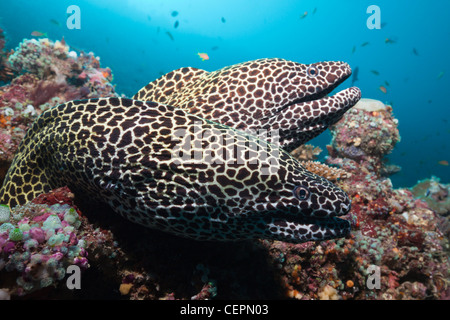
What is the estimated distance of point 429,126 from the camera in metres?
120

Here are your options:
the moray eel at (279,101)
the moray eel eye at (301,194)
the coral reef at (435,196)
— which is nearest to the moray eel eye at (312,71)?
the moray eel at (279,101)

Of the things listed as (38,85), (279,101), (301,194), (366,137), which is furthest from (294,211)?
(366,137)

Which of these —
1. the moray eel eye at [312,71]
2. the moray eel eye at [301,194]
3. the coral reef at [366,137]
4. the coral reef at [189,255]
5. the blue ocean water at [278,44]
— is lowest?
the coral reef at [189,255]

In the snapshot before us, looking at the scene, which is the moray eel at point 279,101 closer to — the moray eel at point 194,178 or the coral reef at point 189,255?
the moray eel at point 194,178

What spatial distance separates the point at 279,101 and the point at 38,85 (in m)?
6.86

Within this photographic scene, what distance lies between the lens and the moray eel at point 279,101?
4105mm

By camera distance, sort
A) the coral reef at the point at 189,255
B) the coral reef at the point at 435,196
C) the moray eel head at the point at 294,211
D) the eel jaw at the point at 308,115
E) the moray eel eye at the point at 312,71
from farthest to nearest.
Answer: the coral reef at the point at 435,196 → the moray eel eye at the point at 312,71 → the eel jaw at the point at 308,115 → the moray eel head at the point at 294,211 → the coral reef at the point at 189,255

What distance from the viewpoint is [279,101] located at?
4148 millimetres

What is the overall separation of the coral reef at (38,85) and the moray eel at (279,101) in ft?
12.4

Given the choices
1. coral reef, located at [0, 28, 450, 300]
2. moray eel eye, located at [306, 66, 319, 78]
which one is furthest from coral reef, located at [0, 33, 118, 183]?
moray eel eye, located at [306, 66, 319, 78]

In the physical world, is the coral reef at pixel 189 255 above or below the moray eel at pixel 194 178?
below

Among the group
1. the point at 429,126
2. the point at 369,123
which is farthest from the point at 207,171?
the point at 429,126

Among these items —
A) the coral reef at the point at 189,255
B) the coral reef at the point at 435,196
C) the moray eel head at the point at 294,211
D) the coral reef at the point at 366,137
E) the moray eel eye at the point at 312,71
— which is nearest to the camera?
the coral reef at the point at 189,255

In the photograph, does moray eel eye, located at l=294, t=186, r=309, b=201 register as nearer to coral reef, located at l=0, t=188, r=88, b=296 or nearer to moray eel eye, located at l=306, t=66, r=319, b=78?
coral reef, located at l=0, t=188, r=88, b=296
